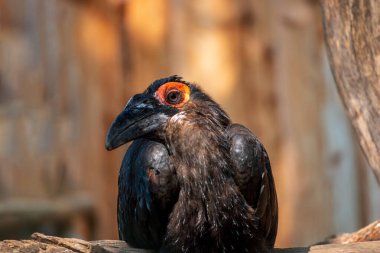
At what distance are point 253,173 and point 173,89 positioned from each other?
18.7 inches

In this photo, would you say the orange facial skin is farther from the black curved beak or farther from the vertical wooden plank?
the vertical wooden plank

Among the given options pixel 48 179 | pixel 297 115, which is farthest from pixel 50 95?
pixel 297 115

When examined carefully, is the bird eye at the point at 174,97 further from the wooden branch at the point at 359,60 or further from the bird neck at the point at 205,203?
the wooden branch at the point at 359,60

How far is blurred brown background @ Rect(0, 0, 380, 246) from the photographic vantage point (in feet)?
20.8

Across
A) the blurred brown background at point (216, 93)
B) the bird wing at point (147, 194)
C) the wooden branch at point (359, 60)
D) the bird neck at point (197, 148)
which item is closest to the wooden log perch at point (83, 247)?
the bird wing at point (147, 194)

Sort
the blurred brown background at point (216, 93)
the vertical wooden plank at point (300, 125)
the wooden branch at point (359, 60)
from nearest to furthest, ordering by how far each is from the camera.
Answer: the wooden branch at point (359, 60) → the blurred brown background at point (216, 93) → the vertical wooden plank at point (300, 125)

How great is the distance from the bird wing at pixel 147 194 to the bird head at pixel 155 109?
0.25 feet

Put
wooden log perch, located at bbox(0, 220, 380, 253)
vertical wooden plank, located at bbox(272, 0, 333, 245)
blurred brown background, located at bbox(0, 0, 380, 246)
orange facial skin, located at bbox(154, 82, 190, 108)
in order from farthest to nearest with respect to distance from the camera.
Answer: vertical wooden plank, located at bbox(272, 0, 333, 245), blurred brown background, located at bbox(0, 0, 380, 246), orange facial skin, located at bbox(154, 82, 190, 108), wooden log perch, located at bbox(0, 220, 380, 253)

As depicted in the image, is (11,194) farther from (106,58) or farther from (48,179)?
(106,58)

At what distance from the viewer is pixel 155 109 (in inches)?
143

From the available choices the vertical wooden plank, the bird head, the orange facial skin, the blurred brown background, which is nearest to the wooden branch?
the bird head

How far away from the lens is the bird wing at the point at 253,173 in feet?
11.6

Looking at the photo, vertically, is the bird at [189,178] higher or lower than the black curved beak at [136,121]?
lower

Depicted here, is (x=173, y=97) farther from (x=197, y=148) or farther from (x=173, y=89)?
(x=197, y=148)
